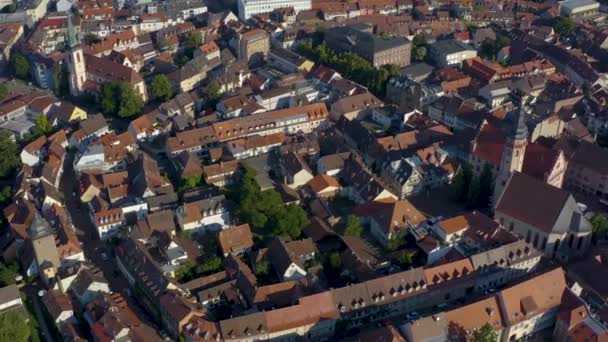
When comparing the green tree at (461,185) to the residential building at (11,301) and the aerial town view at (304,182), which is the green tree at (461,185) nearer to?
the aerial town view at (304,182)

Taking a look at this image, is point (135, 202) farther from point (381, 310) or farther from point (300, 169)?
point (381, 310)

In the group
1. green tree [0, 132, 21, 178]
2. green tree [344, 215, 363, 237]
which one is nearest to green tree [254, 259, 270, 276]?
green tree [344, 215, 363, 237]

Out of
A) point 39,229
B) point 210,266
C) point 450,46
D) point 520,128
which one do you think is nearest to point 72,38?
point 39,229

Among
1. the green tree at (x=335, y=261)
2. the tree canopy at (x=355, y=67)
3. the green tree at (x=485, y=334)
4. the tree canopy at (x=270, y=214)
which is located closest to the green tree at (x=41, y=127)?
the tree canopy at (x=270, y=214)

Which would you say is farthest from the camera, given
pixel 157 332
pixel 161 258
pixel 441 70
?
pixel 441 70

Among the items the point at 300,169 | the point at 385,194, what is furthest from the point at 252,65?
the point at 385,194
